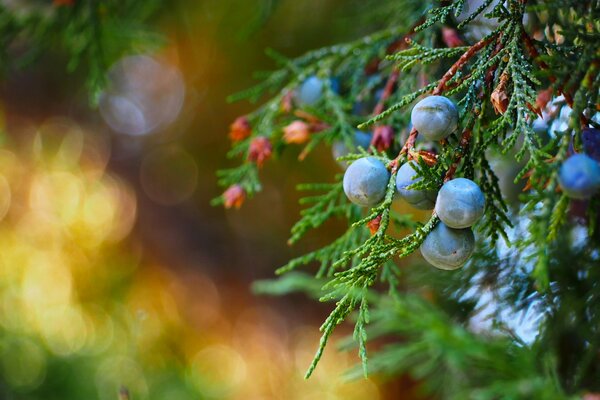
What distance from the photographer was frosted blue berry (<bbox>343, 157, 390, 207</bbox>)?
1.73ft

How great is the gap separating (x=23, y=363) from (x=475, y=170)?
7.13 feet

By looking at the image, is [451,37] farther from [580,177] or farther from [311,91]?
[580,177]

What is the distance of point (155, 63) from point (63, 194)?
965mm

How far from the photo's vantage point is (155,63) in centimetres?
221

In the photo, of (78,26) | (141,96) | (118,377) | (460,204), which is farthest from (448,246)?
(118,377)

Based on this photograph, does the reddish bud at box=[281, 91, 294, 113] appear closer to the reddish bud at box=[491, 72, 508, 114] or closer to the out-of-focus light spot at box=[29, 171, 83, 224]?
the reddish bud at box=[491, 72, 508, 114]

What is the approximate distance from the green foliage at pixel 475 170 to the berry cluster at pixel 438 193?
12 mm

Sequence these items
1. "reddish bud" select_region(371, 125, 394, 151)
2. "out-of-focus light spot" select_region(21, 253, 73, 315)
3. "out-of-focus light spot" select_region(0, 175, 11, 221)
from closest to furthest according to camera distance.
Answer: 1. "reddish bud" select_region(371, 125, 394, 151)
2. "out-of-focus light spot" select_region(0, 175, 11, 221)
3. "out-of-focus light spot" select_region(21, 253, 73, 315)

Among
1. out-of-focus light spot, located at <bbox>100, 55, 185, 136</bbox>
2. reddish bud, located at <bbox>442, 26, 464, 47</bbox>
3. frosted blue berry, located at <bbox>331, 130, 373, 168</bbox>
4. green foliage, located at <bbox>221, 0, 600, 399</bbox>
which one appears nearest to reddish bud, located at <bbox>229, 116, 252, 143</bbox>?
green foliage, located at <bbox>221, 0, 600, 399</bbox>

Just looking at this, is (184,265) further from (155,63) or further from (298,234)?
(298,234)

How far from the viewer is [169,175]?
1.95 metres

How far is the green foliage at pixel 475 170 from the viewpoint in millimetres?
505

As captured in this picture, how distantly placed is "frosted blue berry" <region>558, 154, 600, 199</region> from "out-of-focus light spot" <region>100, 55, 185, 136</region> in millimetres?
1778

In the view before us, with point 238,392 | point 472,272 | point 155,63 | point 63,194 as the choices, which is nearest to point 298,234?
point 472,272
